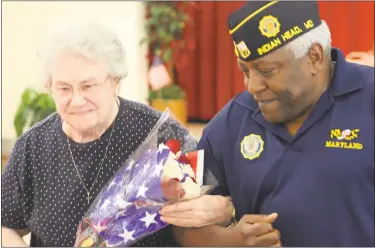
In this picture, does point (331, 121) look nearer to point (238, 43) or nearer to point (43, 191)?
point (238, 43)

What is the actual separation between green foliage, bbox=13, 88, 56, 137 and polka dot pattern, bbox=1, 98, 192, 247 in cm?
12

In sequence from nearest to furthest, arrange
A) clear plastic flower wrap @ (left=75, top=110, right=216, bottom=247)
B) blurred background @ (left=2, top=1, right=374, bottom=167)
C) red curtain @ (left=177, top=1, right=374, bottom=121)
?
clear plastic flower wrap @ (left=75, top=110, right=216, bottom=247) < blurred background @ (left=2, top=1, right=374, bottom=167) < red curtain @ (left=177, top=1, right=374, bottom=121)

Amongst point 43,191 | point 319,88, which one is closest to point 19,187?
point 43,191

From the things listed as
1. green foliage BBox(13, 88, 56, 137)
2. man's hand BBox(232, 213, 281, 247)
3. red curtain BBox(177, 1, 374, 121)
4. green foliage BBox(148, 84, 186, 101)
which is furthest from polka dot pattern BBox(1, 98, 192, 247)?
red curtain BBox(177, 1, 374, 121)

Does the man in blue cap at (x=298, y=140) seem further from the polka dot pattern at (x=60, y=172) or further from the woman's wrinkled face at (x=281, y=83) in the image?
the polka dot pattern at (x=60, y=172)

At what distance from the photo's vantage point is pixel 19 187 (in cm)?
154

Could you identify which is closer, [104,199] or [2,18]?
[104,199]

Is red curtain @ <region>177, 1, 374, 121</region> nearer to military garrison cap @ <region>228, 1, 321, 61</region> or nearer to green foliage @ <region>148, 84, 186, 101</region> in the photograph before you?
green foliage @ <region>148, 84, 186, 101</region>

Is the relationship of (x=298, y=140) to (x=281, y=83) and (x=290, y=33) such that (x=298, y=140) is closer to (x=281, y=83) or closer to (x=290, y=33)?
(x=281, y=83)

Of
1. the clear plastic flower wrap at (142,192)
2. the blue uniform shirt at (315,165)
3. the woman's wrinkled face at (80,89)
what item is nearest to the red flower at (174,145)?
the clear plastic flower wrap at (142,192)

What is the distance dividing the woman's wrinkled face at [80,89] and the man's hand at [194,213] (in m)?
0.33

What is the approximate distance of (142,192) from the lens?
133cm

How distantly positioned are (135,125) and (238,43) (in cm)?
42

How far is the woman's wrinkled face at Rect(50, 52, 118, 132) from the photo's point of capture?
53.8 inches
